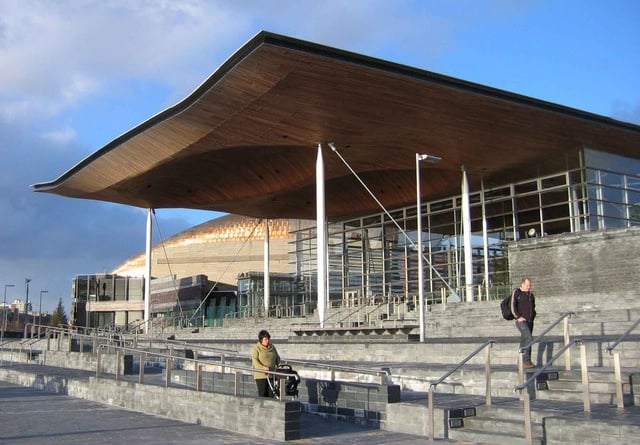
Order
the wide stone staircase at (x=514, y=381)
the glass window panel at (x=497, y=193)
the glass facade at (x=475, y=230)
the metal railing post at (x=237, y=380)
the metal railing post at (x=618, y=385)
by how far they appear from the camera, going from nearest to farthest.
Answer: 1. the wide stone staircase at (x=514, y=381)
2. the metal railing post at (x=618, y=385)
3. the metal railing post at (x=237, y=380)
4. the glass facade at (x=475, y=230)
5. the glass window panel at (x=497, y=193)

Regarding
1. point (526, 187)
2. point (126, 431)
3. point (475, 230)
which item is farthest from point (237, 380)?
point (475, 230)

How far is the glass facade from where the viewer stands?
1292 inches

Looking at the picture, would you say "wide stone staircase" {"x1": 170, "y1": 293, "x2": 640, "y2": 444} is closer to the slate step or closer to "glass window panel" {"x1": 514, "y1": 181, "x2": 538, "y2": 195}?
the slate step

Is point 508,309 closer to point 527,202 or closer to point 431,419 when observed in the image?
point 431,419

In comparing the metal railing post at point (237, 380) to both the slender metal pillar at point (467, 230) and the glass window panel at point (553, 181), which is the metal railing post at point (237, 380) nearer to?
the slender metal pillar at point (467, 230)

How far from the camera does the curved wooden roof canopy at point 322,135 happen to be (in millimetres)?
24016

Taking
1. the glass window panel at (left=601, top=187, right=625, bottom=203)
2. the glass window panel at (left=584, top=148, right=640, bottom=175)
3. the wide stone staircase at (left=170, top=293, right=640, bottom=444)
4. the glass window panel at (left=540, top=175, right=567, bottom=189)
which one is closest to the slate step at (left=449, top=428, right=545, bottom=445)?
the wide stone staircase at (left=170, top=293, right=640, bottom=444)

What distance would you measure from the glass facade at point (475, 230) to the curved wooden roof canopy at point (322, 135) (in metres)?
0.99

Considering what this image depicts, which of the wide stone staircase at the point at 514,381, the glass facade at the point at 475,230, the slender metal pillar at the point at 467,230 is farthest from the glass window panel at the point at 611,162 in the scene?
the wide stone staircase at the point at 514,381

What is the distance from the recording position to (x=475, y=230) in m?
39.8

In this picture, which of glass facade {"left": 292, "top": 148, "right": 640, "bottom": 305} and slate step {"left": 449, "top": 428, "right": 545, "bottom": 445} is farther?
glass facade {"left": 292, "top": 148, "right": 640, "bottom": 305}

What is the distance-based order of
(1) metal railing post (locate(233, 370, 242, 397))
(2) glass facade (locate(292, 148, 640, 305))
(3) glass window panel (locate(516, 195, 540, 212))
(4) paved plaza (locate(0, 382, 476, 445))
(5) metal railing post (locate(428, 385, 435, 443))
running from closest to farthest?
(5) metal railing post (locate(428, 385, 435, 443)), (4) paved plaza (locate(0, 382, 476, 445)), (1) metal railing post (locate(233, 370, 242, 397)), (2) glass facade (locate(292, 148, 640, 305)), (3) glass window panel (locate(516, 195, 540, 212))

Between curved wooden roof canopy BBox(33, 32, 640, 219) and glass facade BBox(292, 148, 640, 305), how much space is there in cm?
99

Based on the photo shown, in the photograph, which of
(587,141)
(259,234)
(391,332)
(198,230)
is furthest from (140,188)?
(198,230)
